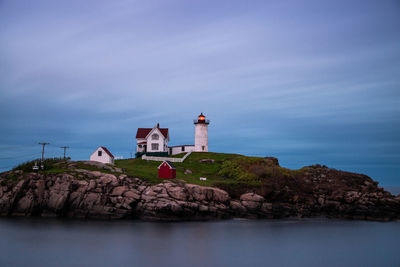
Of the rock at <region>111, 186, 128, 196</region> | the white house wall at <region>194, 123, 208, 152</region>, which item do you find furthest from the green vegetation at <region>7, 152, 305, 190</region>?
the white house wall at <region>194, 123, 208, 152</region>

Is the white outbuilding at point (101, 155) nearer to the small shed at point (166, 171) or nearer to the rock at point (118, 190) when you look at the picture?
the small shed at point (166, 171)

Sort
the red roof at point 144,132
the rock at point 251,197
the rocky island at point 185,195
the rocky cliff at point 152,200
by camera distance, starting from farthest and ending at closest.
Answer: the red roof at point 144,132
the rock at point 251,197
the rocky island at point 185,195
the rocky cliff at point 152,200

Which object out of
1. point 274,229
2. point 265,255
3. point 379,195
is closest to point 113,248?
point 265,255

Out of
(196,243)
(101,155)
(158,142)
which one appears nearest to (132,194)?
(196,243)

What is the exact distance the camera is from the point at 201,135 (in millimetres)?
69438

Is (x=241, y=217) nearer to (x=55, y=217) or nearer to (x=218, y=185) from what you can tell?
(x=218, y=185)

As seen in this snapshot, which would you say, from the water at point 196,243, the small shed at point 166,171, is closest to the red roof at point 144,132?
the small shed at point 166,171

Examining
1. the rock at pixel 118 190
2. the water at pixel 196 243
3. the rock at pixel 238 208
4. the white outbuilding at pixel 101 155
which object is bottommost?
the water at pixel 196 243

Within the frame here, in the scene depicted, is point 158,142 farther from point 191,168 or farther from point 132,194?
point 132,194

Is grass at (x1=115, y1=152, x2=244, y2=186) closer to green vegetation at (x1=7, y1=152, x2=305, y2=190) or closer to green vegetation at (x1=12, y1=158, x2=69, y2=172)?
green vegetation at (x1=7, y1=152, x2=305, y2=190)

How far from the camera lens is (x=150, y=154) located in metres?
62.8

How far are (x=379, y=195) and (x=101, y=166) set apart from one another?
37.4 metres

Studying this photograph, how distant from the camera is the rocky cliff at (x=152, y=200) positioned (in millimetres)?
38719

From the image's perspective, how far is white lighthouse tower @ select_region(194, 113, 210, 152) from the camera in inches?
2724
